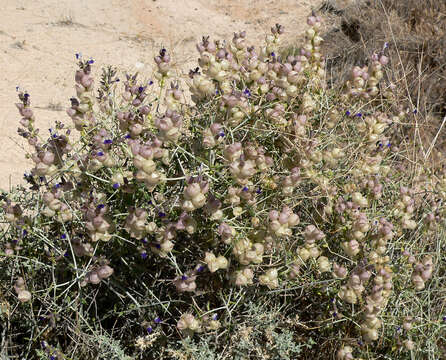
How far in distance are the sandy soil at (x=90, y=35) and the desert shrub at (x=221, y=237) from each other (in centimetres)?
201

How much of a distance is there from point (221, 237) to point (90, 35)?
601cm

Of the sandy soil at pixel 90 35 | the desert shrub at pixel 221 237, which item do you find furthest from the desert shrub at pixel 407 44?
the desert shrub at pixel 221 237

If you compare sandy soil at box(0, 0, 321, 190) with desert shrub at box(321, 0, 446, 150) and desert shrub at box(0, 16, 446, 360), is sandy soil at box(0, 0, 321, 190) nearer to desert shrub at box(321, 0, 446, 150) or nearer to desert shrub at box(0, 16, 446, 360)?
desert shrub at box(321, 0, 446, 150)

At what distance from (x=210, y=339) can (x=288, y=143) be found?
77cm

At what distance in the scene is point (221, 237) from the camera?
1.59 m

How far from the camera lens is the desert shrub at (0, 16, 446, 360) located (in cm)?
161

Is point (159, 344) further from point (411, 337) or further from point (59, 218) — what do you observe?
point (411, 337)

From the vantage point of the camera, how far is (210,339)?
1785 millimetres

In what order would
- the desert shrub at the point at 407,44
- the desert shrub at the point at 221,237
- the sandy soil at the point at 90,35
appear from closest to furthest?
1. the desert shrub at the point at 221,237
2. the desert shrub at the point at 407,44
3. the sandy soil at the point at 90,35

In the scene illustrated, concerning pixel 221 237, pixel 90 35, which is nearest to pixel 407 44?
pixel 221 237

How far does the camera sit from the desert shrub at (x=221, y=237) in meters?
1.61

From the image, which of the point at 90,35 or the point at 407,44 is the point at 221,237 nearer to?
the point at 407,44

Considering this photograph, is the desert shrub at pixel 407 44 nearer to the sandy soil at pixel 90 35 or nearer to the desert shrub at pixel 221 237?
the sandy soil at pixel 90 35

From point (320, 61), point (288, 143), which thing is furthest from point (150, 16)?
point (288, 143)
